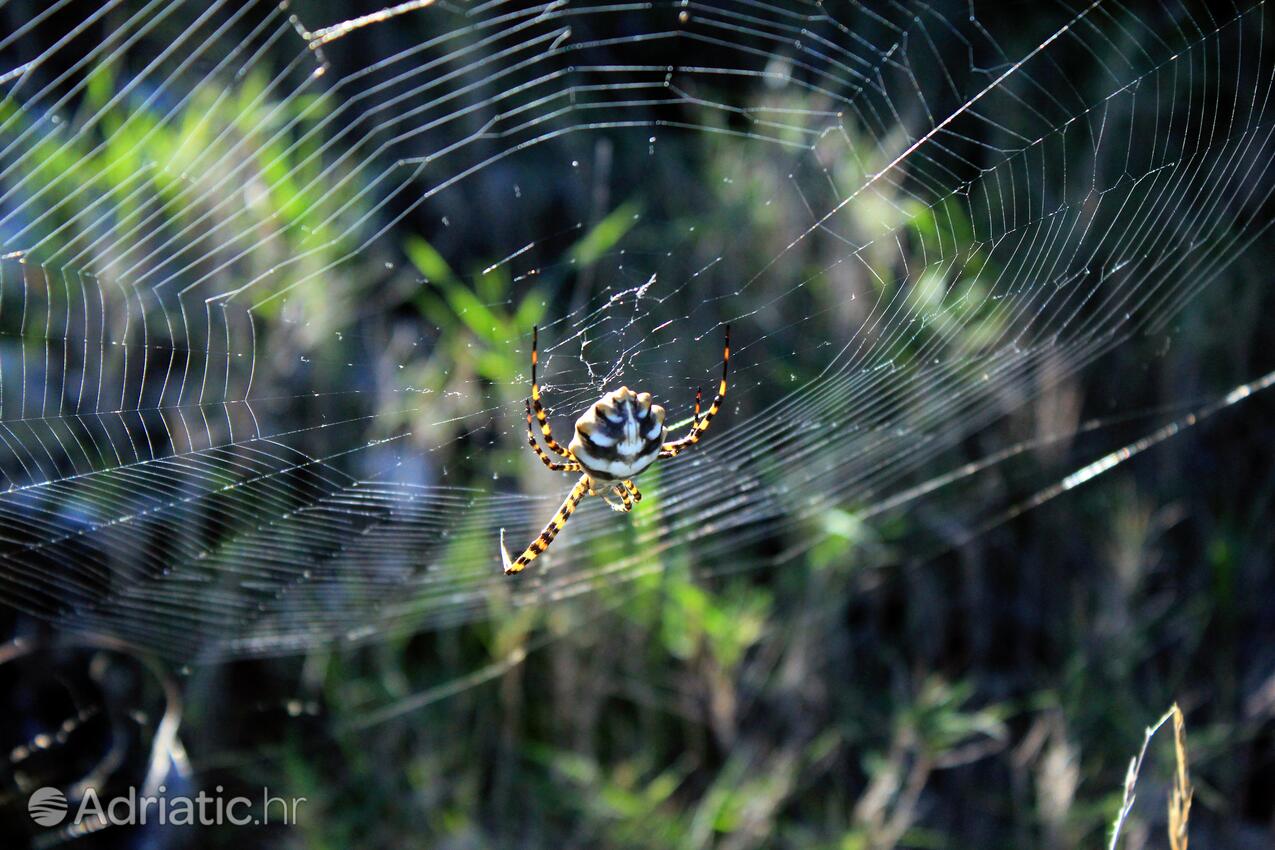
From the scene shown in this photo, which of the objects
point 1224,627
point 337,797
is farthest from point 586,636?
point 1224,627

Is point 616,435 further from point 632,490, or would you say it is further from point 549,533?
point 549,533

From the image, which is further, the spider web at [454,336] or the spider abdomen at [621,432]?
the spider web at [454,336]

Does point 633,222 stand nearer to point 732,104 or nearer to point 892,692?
point 732,104

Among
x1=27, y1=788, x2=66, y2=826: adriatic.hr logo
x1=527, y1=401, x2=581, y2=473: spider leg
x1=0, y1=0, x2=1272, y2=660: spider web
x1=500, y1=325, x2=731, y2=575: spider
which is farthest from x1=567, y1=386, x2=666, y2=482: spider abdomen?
x1=27, y1=788, x2=66, y2=826: adriatic.hr logo

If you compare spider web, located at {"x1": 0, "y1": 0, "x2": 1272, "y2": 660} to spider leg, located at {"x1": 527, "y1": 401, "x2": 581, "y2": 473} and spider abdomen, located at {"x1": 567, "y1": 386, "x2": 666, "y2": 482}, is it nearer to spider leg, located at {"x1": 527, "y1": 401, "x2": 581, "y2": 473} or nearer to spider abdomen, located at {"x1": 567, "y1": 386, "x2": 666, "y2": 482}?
spider leg, located at {"x1": 527, "y1": 401, "x2": 581, "y2": 473}

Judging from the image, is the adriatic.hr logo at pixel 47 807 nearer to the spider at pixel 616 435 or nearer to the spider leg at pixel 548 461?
the spider at pixel 616 435

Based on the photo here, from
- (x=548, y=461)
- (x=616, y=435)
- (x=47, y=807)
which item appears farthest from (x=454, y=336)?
(x=47, y=807)

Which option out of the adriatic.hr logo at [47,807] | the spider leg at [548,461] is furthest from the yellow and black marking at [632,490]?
the adriatic.hr logo at [47,807]
